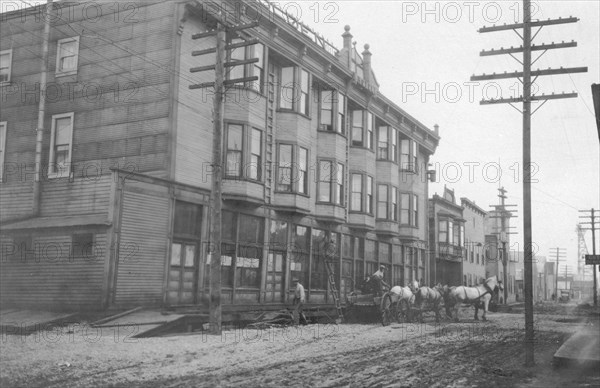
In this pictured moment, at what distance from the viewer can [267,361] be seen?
481 inches

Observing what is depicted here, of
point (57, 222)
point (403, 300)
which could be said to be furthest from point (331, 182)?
point (57, 222)

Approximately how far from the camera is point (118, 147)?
20656 mm

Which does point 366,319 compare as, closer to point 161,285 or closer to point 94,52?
point 161,285

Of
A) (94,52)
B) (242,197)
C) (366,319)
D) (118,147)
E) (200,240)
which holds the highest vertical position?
(94,52)

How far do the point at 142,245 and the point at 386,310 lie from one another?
33.4 ft

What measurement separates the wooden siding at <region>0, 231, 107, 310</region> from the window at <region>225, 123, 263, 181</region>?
616 centimetres

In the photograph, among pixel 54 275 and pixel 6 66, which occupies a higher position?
pixel 6 66

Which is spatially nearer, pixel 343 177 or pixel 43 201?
pixel 43 201

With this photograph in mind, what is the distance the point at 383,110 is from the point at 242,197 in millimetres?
15862

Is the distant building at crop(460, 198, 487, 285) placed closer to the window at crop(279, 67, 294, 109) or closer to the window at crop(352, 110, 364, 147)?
the window at crop(352, 110, 364, 147)

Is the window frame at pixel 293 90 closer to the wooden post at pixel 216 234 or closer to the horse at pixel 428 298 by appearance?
the wooden post at pixel 216 234

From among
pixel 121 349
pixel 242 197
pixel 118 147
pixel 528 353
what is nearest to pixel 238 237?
pixel 242 197

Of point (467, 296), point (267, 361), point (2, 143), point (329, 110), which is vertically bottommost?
point (267, 361)

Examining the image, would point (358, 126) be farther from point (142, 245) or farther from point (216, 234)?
point (216, 234)
